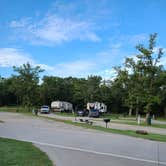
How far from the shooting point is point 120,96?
85.3 metres

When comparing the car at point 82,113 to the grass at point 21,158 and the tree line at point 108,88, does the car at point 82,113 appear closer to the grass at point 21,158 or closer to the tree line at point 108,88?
the tree line at point 108,88

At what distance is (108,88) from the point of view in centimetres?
8219

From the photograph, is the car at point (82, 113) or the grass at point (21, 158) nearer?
the grass at point (21, 158)

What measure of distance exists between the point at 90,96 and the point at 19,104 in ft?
69.0

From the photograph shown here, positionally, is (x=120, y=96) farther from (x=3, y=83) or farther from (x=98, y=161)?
(x=98, y=161)

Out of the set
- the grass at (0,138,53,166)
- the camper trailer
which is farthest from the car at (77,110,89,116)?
the grass at (0,138,53,166)

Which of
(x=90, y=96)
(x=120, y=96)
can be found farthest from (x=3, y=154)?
(x=120, y=96)

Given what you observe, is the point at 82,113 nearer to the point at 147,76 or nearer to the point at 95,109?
the point at 95,109

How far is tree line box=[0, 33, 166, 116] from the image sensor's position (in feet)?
131

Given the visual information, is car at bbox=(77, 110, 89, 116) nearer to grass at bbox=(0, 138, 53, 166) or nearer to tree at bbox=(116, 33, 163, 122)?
tree at bbox=(116, 33, 163, 122)

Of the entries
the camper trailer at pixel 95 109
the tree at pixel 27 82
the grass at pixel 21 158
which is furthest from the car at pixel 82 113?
the grass at pixel 21 158

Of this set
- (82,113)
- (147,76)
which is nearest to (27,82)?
(82,113)

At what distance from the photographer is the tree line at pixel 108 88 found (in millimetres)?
39875

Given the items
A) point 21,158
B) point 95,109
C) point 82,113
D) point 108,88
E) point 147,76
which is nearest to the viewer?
point 21,158
